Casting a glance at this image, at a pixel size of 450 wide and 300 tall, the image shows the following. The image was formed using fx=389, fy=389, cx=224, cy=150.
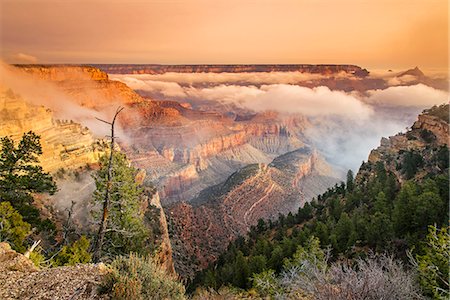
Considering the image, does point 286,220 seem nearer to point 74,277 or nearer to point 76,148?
point 76,148

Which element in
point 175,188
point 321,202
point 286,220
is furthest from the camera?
point 175,188

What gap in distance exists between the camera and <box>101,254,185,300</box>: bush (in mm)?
8938

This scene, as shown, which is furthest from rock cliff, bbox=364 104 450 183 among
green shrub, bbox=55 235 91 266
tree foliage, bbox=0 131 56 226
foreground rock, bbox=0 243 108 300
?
foreground rock, bbox=0 243 108 300

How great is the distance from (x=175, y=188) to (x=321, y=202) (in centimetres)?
7943

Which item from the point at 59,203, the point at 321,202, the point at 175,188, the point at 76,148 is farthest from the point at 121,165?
the point at 175,188

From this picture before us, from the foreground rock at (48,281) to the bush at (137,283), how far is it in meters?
0.36

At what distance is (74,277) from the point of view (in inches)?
384

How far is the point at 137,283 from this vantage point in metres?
9.22

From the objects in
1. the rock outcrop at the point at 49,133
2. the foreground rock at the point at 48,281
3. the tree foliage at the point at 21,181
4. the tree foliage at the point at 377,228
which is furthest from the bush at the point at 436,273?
the rock outcrop at the point at 49,133

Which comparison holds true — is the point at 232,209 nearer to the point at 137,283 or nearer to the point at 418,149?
the point at 418,149

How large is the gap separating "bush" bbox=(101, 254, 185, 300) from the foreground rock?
0.36m

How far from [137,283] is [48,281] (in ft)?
7.93

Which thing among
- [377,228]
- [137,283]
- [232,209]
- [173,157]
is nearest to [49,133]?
[377,228]

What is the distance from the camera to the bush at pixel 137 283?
29.3 ft
